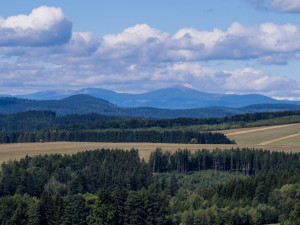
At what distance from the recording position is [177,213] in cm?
10038

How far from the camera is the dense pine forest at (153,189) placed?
96.1m

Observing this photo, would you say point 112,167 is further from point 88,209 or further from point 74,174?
point 88,209

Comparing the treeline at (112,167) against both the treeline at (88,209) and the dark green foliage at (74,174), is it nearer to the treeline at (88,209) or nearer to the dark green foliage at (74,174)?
the dark green foliage at (74,174)

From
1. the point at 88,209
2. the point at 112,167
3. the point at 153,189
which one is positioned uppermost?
the point at 112,167

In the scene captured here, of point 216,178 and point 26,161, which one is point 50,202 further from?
point 216,178

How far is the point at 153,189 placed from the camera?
117500 millimetres

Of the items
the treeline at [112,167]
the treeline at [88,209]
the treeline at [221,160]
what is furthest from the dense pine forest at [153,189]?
the treeline at [221,160]

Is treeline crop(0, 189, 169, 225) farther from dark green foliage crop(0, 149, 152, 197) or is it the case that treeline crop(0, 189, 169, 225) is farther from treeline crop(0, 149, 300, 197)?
treeline crop(0, 149, 300, 197)

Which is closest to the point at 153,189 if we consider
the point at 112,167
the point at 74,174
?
the point at 74,174

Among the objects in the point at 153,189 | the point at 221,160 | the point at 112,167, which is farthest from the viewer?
the point at 221,160

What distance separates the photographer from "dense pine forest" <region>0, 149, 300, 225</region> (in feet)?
315

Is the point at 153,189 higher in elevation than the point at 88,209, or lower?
higher

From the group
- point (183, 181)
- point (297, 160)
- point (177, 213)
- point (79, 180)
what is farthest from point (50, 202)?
point (297, 160)

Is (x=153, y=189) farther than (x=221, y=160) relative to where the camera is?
No
